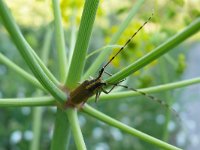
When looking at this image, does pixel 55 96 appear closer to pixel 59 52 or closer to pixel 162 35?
pixel 59 52

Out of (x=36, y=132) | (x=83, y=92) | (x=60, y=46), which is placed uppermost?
(x=60, y=46)

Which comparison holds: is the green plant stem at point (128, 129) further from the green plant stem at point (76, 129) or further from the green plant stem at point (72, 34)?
the green plant stem at point (72, 34)

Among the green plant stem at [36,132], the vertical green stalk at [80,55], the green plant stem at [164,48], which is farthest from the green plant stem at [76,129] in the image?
the green plant stem at [36,132]

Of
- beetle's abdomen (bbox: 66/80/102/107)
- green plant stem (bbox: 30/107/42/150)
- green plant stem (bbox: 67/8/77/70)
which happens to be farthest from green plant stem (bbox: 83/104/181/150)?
green plant stem (bbox: 30/107/42/150)

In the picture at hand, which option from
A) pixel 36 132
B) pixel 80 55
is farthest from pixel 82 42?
pixel 36 132

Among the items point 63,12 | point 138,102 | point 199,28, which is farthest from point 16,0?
point 138,102

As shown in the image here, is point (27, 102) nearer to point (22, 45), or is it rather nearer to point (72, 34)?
point (22, 45)
